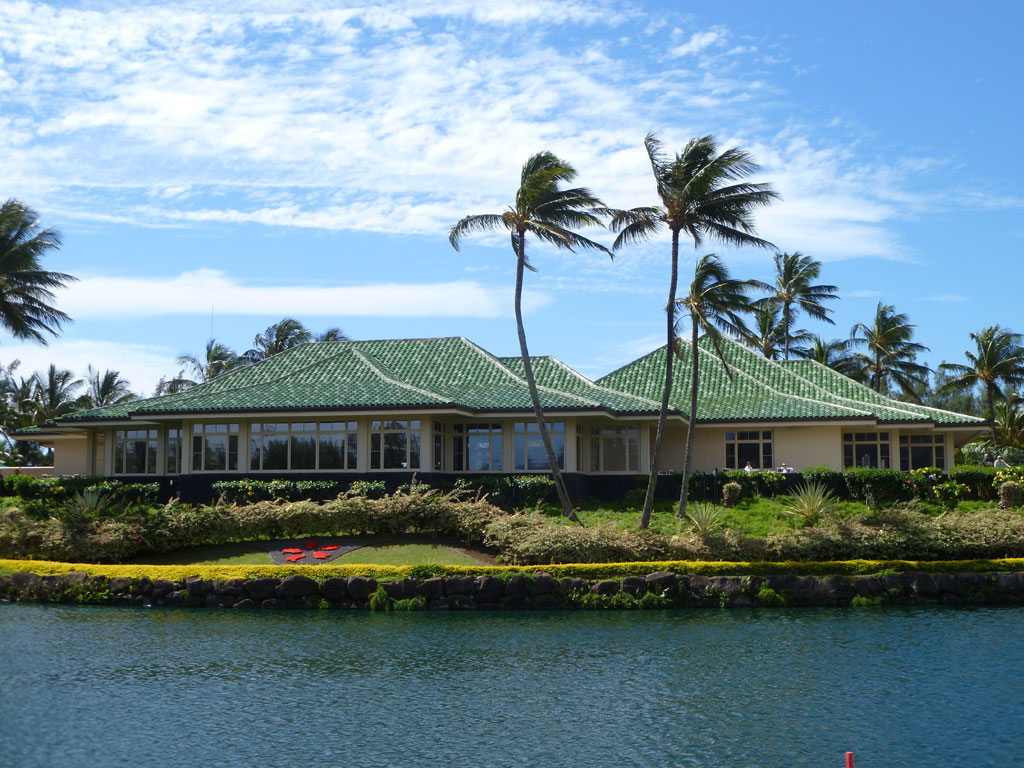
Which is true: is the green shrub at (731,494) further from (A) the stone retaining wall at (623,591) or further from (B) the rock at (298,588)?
(B) the rock at (298,588)

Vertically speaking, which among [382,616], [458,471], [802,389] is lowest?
[382,616]

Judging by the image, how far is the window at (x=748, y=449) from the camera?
3656 centimetres

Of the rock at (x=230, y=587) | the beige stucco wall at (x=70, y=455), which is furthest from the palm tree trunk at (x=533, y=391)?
the beige stucco wall at (x=70, y=455)

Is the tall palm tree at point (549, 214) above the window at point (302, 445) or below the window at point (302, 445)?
above

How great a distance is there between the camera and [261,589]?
23.1 meters

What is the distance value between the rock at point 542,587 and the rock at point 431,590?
198 cm

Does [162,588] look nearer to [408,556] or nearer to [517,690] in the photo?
[408,556]

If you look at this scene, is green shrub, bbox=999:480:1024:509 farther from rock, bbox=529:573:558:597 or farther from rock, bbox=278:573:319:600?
rock, bbox=278:573:319:600

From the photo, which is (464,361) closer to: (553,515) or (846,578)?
(553,515)

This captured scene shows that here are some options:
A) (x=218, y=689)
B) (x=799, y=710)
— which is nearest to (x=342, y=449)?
(x=218, y=689)

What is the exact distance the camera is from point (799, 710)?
13312 mm

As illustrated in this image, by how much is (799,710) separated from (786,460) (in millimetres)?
23718

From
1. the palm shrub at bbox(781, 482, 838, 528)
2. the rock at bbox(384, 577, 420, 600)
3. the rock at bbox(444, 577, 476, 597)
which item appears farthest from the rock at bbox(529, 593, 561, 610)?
the palm shrub at bbox(781, 482, 838, 528)

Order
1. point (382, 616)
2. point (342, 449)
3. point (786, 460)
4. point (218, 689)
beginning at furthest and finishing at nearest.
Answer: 1. point (786, 460)
2. point (342, 449)
3. point (382, 616)
4. point (218, 689)
